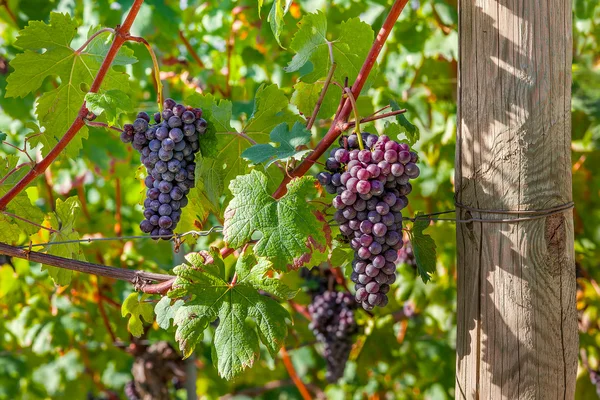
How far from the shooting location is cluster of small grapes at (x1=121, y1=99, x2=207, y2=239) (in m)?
1.42

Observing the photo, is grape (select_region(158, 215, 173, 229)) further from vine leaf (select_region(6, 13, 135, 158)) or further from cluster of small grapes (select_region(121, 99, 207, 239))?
Answer: vine leaf (select_region(6, 13, 135, 158))

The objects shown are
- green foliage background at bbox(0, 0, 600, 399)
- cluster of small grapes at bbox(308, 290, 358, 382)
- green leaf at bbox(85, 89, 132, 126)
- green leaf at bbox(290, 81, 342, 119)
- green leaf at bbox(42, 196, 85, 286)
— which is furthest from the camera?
green foliage background at bbox(0, 0, 600, 399)

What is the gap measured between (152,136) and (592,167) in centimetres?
236

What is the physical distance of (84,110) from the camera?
4.96 ft

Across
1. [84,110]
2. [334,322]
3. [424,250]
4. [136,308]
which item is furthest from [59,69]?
[334,322]

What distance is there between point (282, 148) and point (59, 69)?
624 millimetres

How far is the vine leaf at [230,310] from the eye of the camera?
1.32 meters

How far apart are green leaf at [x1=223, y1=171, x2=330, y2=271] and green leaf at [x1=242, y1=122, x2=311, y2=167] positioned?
4 cm

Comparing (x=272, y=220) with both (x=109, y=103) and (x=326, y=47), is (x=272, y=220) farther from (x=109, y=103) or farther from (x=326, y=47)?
(x=326, y=47)

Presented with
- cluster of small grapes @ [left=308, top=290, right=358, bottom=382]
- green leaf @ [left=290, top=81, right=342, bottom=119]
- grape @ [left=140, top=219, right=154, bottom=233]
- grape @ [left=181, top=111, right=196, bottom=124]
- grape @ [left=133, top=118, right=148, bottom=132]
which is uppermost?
green leaf @ [left=290, top=81, right=342, bottom=119]

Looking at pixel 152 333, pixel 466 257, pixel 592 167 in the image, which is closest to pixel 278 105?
pixel 466 257

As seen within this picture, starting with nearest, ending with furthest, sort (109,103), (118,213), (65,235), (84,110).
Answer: (109,103)
(84,110)
(65,235)
(118,213)

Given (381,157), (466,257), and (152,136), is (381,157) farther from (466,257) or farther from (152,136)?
(152,136)

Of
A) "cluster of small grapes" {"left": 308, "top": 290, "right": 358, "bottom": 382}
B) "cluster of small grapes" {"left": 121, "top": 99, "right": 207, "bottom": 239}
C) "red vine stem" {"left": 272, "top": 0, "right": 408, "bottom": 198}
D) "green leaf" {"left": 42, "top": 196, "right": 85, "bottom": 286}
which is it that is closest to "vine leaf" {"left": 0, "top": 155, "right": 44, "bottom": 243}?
"green leaf" {"left": 42, "top": 196, "right": 85, "bottom": 286}
